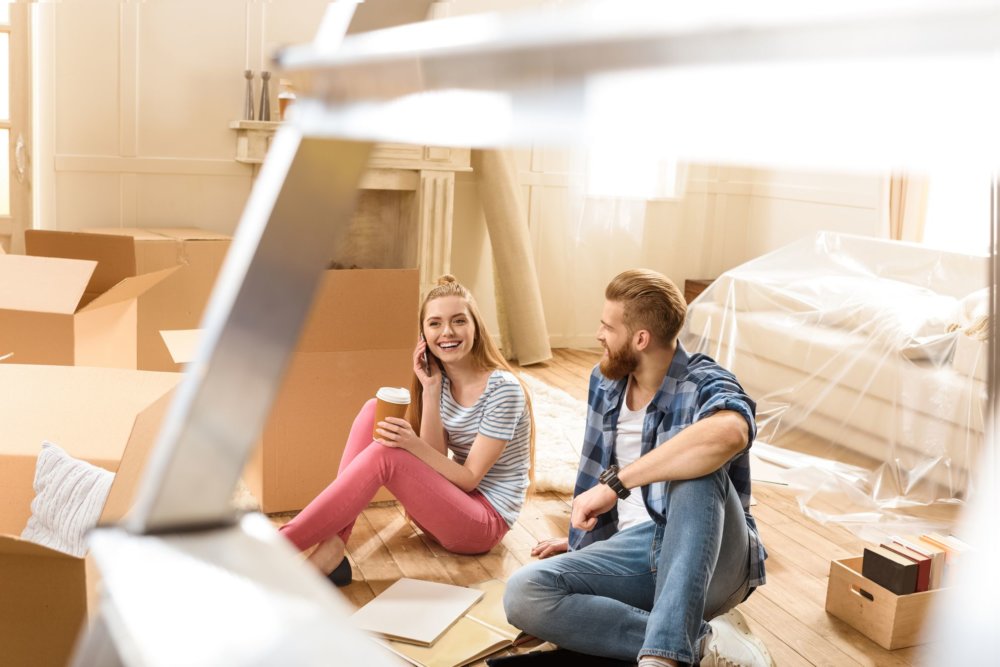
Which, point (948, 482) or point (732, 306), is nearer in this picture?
point (948, 482)

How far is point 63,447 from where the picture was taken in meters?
1.83

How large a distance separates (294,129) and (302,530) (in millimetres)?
2087

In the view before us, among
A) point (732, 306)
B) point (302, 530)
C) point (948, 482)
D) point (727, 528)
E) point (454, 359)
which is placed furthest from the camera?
point (732, 306)

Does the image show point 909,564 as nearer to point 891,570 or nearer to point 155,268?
point 891,570

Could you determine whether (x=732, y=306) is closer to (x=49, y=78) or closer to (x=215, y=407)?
(x=49, y=78)

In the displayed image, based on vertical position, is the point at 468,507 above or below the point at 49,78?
below

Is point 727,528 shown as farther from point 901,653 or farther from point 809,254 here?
point 809,254

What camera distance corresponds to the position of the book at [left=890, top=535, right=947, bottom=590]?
2277 millimetres

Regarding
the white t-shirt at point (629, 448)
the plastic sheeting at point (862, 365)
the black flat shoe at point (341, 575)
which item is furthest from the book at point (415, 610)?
the plastic sheeting at point (862, 365)

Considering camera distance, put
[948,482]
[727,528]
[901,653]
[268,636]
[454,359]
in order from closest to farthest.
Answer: [268,636] < [727,528] < [901,653] < [454,359] < [948,482]

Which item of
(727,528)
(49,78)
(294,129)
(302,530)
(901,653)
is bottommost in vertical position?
(901,653)

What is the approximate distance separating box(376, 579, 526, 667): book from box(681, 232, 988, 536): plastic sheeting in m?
1.34

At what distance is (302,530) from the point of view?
241 centimetres

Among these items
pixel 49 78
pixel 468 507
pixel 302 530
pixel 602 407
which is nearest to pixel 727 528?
pixel 602 407
